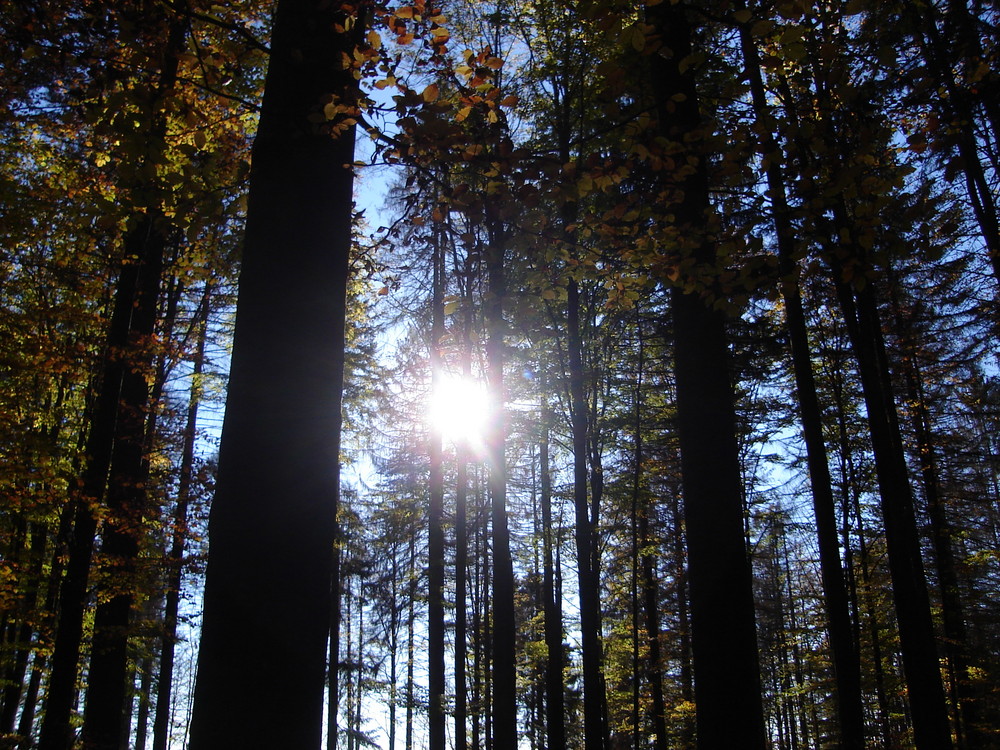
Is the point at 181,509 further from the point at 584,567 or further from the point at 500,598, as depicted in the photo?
the point at 584,567

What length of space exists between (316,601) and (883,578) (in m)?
17.8

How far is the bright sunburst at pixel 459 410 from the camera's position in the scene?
1359 centimetres

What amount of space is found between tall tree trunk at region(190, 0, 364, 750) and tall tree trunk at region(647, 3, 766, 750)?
2.05m

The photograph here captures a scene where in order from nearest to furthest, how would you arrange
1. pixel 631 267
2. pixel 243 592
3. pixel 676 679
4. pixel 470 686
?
pixel 243 592
pixel 631 267
pixel 676 679
pixel 470 686

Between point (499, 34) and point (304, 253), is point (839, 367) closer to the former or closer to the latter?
point (499, 34)

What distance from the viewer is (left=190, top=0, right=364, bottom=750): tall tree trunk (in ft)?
7.53

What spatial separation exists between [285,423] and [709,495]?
3.00 meters

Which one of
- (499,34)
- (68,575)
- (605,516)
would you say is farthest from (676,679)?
(499,34)

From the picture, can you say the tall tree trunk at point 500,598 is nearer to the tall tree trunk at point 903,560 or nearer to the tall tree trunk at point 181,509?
the tall tree trunk at point 903,560

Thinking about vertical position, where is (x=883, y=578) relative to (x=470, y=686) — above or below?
above

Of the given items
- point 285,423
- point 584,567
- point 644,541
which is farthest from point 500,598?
point 285,423

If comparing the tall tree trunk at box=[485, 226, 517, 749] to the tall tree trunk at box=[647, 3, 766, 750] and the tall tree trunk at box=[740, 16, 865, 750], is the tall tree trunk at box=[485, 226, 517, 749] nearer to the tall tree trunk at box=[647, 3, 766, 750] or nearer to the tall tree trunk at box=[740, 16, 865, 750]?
the tall tree trunk at box=[740, 16, 865, 750]

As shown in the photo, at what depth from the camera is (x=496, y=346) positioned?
463 inches

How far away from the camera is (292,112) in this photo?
3006 millimetres
